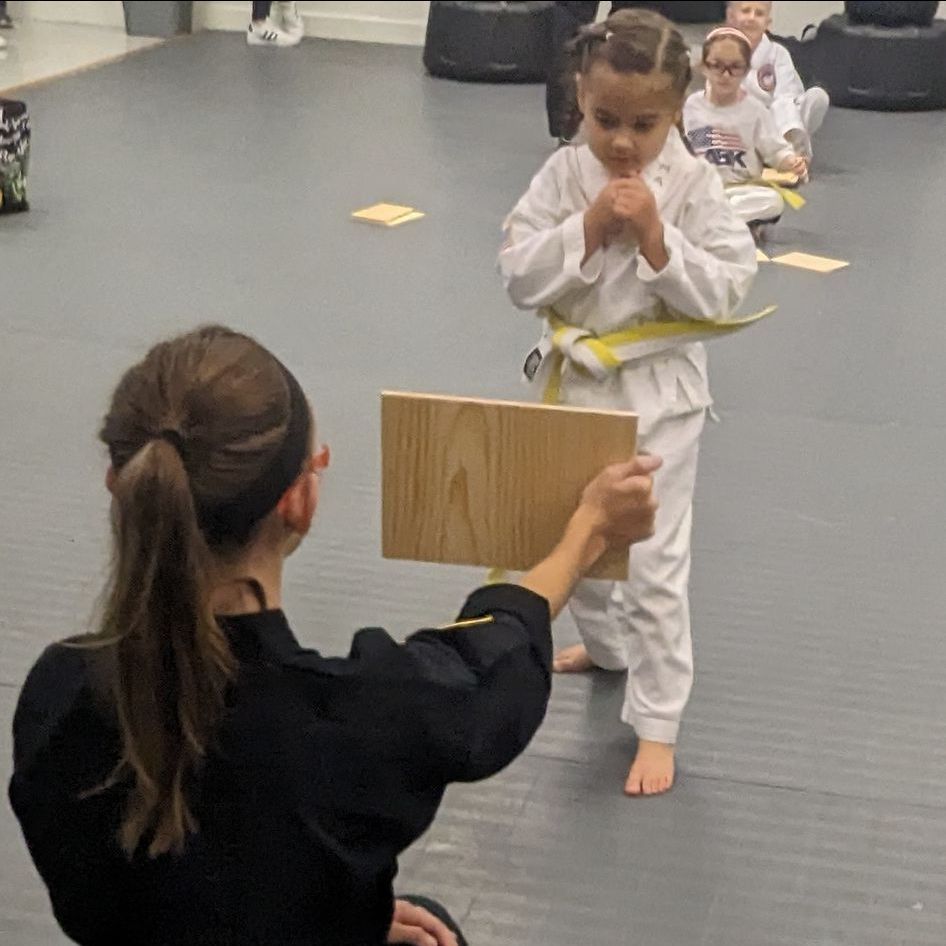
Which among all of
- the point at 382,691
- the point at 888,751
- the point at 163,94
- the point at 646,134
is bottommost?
the point at 163,94

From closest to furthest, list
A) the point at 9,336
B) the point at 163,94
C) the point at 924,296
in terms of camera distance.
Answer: the point at 9,336, the point at 924,296, the point at 163,94

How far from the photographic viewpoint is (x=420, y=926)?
144cm

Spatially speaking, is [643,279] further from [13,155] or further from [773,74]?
[773,74]

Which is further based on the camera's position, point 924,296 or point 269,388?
point 924,296

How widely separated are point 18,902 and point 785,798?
100 cm

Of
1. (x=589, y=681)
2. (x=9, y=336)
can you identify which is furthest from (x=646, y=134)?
(x=9, y=336)

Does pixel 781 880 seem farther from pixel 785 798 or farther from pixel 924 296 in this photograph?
pixel 924 296

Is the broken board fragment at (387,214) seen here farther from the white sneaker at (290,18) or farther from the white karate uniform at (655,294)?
the white sneaker at (290,18)

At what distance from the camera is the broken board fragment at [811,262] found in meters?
4.40

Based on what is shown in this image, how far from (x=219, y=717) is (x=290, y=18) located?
7.78 meters

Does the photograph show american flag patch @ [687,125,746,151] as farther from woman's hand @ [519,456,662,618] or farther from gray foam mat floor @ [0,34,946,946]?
Answer: woman's hand @ [519,456,662,618]

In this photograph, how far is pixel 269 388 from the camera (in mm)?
1073

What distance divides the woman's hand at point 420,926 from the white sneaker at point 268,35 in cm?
737

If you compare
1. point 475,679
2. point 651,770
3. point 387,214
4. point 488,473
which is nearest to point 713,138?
point 387,214
